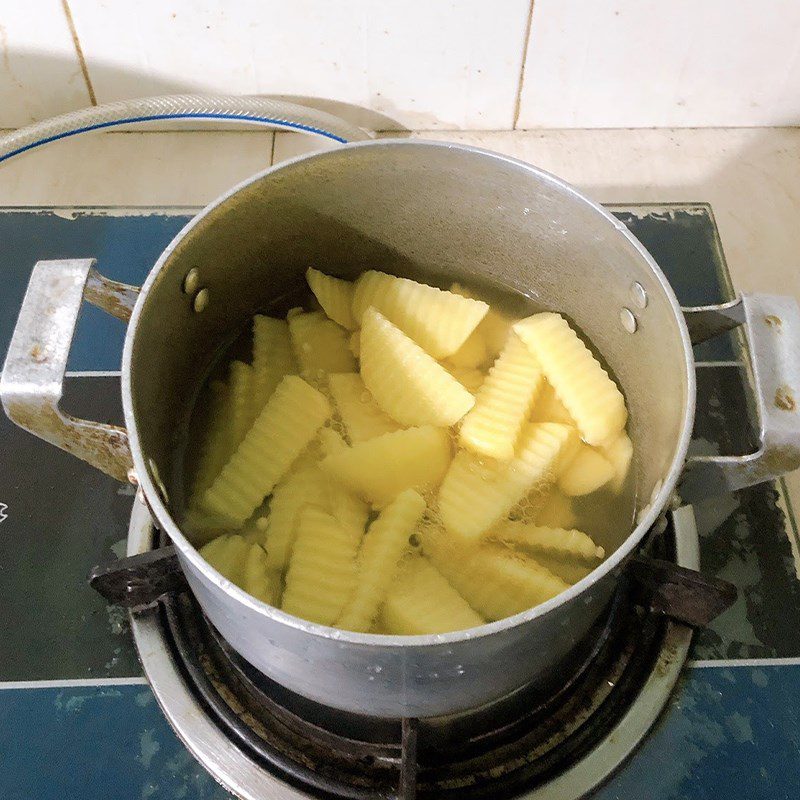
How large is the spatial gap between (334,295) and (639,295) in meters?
0.26

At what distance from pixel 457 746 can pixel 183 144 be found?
69cm

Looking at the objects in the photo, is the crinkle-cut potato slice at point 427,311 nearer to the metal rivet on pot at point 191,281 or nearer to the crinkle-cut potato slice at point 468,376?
the crinkle-cut potato slice at point 468,376

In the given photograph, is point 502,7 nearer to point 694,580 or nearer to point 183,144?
point 183,144

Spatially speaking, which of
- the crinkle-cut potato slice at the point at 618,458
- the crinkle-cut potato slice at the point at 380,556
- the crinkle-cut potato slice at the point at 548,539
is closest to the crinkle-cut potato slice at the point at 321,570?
the crinkle-cut potato slice at the point at 380,556

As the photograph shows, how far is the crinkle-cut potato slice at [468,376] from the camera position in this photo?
26.0 inches

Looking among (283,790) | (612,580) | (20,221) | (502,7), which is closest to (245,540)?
(283,790)

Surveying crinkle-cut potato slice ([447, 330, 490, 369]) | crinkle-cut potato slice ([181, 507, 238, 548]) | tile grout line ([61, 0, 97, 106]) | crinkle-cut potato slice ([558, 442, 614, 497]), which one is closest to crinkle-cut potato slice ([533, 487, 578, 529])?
crinkle-cut potato slice ([558, 442, 614, 497])

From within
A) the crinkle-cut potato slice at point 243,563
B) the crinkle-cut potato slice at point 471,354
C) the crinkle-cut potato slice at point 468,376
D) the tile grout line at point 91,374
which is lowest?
the crinkle-cut potato slice at point 243,563

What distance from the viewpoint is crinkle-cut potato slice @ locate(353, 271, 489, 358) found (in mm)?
641

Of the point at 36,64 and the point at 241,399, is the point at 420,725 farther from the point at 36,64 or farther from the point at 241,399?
the point at 36,64

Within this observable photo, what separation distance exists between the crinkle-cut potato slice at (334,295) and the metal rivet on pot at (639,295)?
0.24 metres

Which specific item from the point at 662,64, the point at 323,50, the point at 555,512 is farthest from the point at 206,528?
the point at 662,64

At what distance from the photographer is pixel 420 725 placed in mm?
555

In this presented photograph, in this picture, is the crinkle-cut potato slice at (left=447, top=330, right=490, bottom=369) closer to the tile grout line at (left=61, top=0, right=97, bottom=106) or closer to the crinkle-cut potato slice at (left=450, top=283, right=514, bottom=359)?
the crinkle-cut potato slice at (left=450, top=283, right=514, bottom=359)
